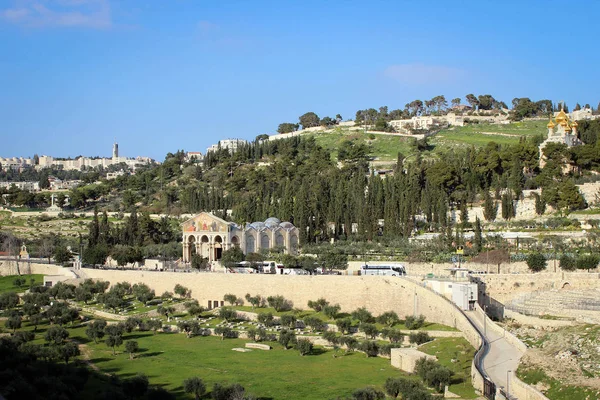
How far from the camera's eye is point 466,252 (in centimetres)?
5078

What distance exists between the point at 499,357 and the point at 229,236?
106ft

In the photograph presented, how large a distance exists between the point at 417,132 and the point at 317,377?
263 feet

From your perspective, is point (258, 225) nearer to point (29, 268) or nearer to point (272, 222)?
point (272, 222)

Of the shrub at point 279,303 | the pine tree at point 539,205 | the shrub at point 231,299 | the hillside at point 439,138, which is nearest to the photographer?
the shrub at point 279,303

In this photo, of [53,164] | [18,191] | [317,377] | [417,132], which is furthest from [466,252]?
[53,164]

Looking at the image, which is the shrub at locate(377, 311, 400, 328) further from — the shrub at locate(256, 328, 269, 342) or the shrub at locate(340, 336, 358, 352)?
the shrub at locate(256, 328, 269, 342)

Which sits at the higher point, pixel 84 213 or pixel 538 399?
pixel 84 213

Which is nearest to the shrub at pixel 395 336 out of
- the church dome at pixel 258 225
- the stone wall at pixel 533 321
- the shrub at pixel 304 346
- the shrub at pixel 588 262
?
the shrub at pixel 304 346

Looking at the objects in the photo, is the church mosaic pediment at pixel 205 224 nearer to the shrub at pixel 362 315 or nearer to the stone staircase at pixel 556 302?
the shrub at pixel 362 315

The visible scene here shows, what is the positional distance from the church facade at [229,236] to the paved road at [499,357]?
26.1 meters

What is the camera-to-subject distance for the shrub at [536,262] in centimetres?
4588

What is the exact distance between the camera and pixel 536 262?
45875 mm

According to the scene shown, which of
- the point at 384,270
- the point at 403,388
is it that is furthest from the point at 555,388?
the point at 384,270

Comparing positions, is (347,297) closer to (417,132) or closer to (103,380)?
(103,380)
